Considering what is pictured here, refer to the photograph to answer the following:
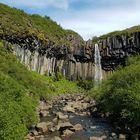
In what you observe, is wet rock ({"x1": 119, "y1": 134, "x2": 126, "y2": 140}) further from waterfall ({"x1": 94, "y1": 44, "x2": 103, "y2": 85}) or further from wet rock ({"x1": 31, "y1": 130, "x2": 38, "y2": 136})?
waterfall ({"x1": 94, "y1": 44, "x2": 103, "y2": 85})

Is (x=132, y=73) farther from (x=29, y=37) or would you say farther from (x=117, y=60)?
(x=117, y=60)

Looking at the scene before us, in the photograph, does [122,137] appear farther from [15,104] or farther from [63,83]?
[63,83]

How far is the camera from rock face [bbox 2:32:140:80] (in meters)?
130

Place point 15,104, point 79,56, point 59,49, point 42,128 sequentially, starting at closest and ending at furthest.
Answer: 1. point 15,104
2. point 42,128
3. point 59,49
4. point 79,56

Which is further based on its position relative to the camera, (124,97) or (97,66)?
(97,66)

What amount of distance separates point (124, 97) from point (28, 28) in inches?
3298

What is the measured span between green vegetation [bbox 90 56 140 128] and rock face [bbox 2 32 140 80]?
2665 inches

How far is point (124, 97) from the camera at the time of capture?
50.8m

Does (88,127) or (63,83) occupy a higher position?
(63,83)

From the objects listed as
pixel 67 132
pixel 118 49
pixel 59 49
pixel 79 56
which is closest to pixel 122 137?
pixel 67 132

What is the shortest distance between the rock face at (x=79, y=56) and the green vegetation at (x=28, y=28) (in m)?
2.56

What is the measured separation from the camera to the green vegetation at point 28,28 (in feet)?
406

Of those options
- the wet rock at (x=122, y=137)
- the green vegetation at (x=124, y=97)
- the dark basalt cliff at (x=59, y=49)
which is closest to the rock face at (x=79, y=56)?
the dark basalt cliff at (x=59, y=49)

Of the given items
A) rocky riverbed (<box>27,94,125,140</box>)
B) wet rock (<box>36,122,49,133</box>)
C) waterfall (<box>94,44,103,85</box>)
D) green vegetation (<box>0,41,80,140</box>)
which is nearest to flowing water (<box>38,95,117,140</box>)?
rocky riverbed (<box>27,94,125,140</box>)
